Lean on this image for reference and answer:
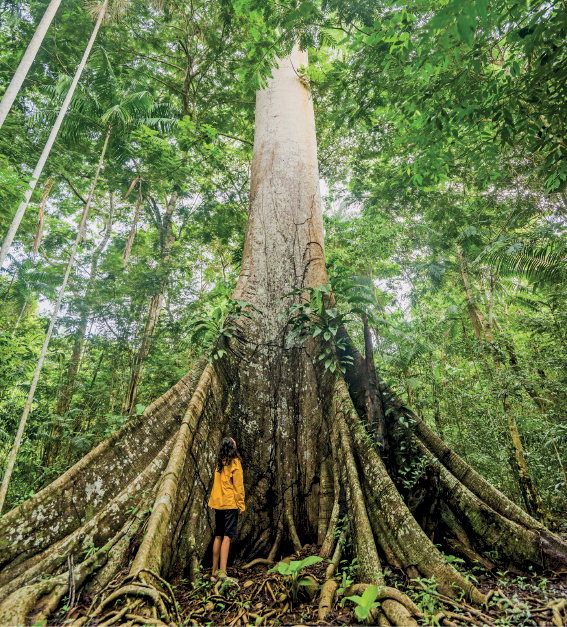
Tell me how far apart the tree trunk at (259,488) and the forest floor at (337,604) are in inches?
4.0

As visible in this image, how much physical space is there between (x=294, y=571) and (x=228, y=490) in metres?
1.05

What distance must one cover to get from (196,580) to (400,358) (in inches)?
185

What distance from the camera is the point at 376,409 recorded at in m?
2.92

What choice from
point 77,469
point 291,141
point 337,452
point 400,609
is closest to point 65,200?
point 291,141

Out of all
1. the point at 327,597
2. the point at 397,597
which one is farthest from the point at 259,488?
the point at 397,597

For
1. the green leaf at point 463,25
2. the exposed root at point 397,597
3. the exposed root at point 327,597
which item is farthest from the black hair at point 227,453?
the green leaf at point 463,25

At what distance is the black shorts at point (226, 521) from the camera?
2.63 meters

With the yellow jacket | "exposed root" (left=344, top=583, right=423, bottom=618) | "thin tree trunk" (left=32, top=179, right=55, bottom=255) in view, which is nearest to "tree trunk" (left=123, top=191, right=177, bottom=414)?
"thin tree trunk" (left=32, top=179, right=55, bottom=255)

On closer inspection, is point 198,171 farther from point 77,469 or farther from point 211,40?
point 77,469

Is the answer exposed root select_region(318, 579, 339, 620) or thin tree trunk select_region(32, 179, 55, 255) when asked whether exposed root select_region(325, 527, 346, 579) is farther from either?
thin tree trunk select_region(32, 179, 55, 255)

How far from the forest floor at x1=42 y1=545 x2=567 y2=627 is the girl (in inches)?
11.8

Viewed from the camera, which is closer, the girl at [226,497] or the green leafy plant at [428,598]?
the green leafy plant at [428,598]

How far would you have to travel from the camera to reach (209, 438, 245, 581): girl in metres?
2.60

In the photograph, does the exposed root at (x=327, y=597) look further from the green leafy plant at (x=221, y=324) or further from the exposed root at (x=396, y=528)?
the green leafy plant at (x=221, y=324)
